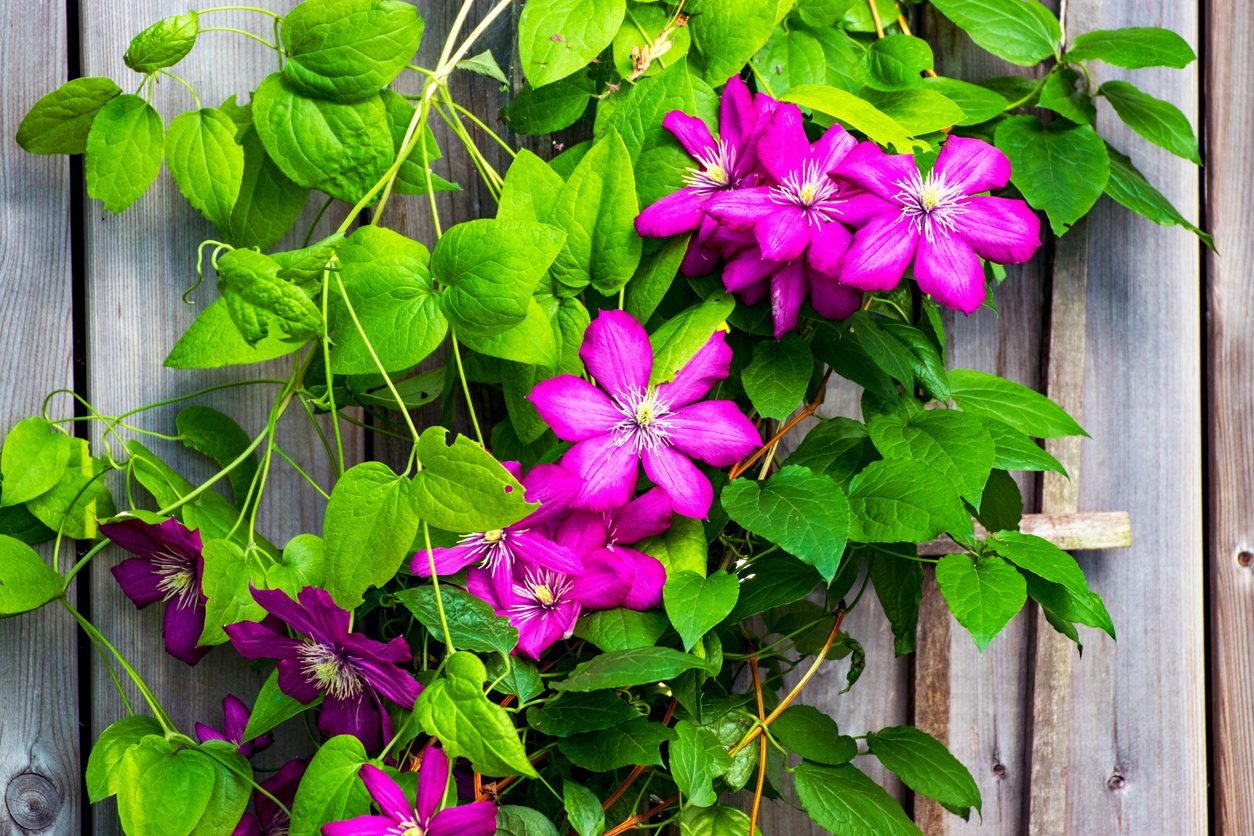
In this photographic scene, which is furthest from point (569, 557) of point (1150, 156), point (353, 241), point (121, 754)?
point (1150, 156)

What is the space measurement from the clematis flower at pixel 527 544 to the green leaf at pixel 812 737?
273mm

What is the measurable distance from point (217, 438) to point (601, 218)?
38cm

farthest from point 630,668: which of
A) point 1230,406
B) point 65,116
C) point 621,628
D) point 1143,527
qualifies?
point 1230,406

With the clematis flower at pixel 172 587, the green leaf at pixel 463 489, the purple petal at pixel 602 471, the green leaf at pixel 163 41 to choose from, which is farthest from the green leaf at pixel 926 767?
the green leaf at pixel 163 41

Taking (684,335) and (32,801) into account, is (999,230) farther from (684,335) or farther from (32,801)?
(32,801)

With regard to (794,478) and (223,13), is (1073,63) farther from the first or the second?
(223,13)

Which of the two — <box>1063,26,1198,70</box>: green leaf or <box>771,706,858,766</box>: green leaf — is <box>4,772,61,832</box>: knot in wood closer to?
<box>771,706,858,766</box>: green leaf

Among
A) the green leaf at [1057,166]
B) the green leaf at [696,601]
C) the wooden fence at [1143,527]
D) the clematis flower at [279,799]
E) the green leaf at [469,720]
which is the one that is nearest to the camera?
the green leaf at [469,720]

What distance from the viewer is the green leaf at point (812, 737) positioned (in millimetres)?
892

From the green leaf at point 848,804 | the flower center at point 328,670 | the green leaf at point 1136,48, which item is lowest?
the green leaf at point 848,804

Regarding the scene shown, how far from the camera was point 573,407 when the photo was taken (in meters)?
0.75

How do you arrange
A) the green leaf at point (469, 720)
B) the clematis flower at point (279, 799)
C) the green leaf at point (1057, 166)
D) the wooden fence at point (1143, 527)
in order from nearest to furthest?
the green leaf at point (469, 720) < the clematis flower at point (279, 799) < the green leaf at point (1057, 166) < the wooden fence at point (1143, 527)

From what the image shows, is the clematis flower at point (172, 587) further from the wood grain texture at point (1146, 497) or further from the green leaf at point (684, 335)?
the wood grain texture at point (1146, 497)

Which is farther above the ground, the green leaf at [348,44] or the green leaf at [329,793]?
the green leaf at [348,44]
